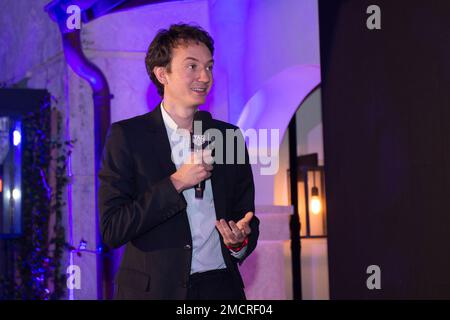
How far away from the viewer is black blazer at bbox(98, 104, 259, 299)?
2.11 meters

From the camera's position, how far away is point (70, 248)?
782cm

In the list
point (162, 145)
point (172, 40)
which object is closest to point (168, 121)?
point (162, 145)

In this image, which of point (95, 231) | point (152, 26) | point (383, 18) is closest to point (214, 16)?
point (152, 26)

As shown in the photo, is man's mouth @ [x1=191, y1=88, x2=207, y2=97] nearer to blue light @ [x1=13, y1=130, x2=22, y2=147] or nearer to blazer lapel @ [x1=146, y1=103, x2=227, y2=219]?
blazer lapel @ [x1=146, y1=103, x2=227, y2=219]

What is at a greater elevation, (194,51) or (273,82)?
(273,82)

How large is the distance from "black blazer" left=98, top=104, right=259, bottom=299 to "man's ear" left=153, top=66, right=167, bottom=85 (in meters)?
0.17

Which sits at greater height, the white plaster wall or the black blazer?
the white plaster wall

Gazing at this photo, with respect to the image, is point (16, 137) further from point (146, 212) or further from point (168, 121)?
point (146, 212)

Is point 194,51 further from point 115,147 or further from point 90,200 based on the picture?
point 90,200

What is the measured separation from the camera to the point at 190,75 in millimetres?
2264

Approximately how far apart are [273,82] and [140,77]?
197cm

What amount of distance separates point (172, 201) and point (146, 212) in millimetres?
86

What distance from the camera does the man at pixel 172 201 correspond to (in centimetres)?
211

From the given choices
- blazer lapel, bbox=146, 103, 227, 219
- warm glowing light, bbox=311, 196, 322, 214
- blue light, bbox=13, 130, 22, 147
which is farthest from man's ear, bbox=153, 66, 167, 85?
warm glowing light, bbox=311, 196, 322, 214
